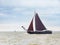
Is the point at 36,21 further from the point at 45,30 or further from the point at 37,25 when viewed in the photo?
the point at 45,30

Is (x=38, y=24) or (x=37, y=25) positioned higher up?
(x=38, y=24)

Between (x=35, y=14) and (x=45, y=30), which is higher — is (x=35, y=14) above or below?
above

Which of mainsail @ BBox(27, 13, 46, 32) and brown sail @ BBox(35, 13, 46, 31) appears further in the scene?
brown sail @ BBox(35, 13, 46, 31)

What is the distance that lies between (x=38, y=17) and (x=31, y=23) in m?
5.63

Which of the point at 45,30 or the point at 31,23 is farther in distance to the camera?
the point at 45,30

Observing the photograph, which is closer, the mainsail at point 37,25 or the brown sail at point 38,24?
the mainsail at point 37,25

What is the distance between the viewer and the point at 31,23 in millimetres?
113312

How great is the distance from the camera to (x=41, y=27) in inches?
4577

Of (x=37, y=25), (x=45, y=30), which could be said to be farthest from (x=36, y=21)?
(x=45, y=30)

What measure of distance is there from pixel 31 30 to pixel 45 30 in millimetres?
8530

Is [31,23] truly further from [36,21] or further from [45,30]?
[45,30]

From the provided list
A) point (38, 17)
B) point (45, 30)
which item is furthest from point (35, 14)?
point (45, 30)

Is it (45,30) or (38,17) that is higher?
(38,17)

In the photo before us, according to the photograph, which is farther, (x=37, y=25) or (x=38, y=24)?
(x=38, y=24)
